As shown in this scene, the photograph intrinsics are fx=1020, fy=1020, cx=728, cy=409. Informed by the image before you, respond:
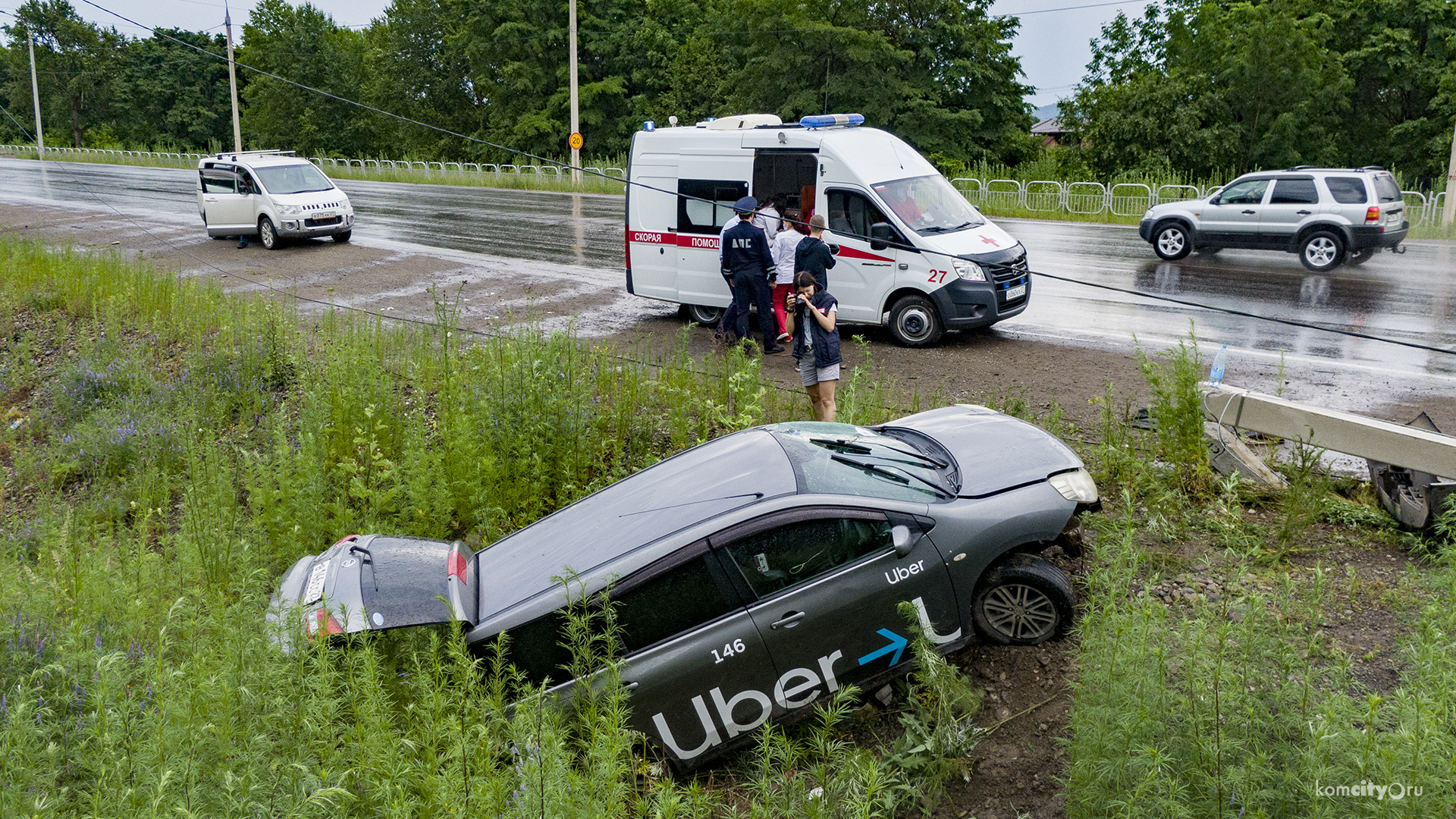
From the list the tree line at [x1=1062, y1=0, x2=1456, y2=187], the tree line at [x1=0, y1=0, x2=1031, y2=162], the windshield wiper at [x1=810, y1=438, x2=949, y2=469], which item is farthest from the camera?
the tree line at [x1=0, y1=0, x2=1031, y2=162]

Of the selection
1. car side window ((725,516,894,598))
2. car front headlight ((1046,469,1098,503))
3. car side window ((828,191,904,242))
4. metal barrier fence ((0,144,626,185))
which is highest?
metal barrier fence ((0,144,626,185))

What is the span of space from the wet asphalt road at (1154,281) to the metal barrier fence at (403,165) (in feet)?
17.4

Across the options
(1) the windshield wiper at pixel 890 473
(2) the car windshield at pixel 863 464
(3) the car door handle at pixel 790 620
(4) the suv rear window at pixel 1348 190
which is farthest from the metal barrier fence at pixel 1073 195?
(3) the car door handle at pixel 790 620

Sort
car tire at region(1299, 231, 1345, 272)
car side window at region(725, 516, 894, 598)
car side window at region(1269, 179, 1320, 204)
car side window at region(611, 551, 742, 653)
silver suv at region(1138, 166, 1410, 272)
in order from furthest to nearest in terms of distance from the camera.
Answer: car side window at region(1269, 179, 1320, 204), car tire at region(1299, 231, 1345, 272), silver suv at region(1138, 166, 1410, 272), car side window at region(725, 516, 894, 598), car side window at region(611, 551, 742, 653)

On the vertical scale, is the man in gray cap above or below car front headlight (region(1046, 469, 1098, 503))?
above

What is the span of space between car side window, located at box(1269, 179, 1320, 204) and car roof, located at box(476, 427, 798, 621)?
15.2 meters

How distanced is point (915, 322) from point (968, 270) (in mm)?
834

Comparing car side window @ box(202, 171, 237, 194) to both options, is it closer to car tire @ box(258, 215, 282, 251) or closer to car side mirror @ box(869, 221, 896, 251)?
car tire @ box(258, 215, 282, 251)

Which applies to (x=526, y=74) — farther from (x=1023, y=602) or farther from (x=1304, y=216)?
(x=1023, y=602)

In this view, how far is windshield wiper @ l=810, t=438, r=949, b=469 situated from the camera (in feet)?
19.2

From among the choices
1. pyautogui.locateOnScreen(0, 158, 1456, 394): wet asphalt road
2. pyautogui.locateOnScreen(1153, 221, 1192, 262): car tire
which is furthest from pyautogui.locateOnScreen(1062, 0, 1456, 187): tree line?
pyautogui.locateOnScreen(1153, 221, 1192, 262): car tire

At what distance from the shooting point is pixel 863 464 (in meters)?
5.66

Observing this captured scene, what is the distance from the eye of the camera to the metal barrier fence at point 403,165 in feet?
130

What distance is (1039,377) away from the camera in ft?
34.3
